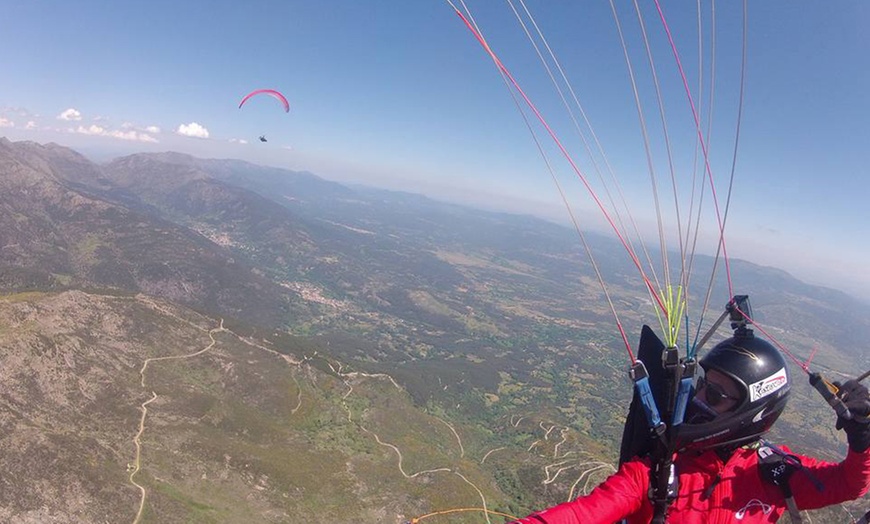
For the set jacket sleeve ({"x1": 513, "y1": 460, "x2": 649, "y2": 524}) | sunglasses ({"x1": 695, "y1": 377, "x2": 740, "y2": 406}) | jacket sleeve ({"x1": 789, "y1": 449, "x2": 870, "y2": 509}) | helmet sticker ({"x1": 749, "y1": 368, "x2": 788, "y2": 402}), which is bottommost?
jacket sleeve ({"x1": 513, "y1": 460, "x2": 649, "y2": 524})

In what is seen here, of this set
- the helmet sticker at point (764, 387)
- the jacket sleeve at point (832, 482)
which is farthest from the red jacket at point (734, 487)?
the helmet sticker at point (764, 387)

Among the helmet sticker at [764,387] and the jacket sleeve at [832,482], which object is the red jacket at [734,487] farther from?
the helmet sticker at [764,387]

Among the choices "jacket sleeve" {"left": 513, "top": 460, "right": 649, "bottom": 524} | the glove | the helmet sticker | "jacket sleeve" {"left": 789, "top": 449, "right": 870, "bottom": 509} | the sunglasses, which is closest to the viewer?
"jacket sleeve" {"left": 513, "top": 460, "right": 649, "bottom": 524}

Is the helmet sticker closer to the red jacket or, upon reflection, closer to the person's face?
the person's face

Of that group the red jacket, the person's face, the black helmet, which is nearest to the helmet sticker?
the black helmet

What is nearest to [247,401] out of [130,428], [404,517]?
[130,428]

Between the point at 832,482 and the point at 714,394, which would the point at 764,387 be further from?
the point at 832,482

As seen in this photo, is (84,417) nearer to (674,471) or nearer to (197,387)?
(197,387)

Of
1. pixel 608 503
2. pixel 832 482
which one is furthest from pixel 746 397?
pixel 608 503
